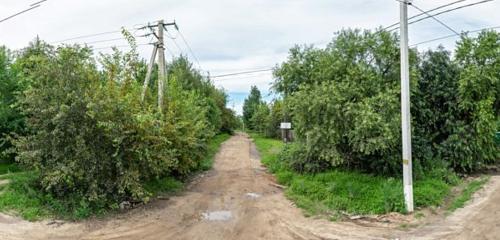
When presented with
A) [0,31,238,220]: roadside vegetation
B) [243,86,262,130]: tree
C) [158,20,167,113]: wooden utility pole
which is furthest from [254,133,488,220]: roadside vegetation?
[243,86,262,130]: tree

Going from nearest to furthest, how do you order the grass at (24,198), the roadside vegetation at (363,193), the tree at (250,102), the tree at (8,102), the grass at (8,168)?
the grass at (24,198)
the roadside vegetation at (363,193)
the tree at (8,102)
the grass at (8,168)
the tree at (250,102)

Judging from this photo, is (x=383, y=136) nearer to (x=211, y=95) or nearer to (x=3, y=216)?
(x=3, y=216)

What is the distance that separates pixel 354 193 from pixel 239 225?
13.5 ft

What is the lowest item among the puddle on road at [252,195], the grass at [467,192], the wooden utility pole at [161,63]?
the puddle on road at [252,195]

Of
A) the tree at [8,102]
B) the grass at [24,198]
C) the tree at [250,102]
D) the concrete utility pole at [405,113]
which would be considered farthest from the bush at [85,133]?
the tree at [250,102]

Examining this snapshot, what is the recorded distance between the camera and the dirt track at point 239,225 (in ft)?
31.2

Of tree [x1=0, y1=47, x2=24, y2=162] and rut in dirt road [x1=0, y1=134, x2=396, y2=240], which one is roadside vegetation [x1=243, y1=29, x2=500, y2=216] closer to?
rut in dirt road [x1=0, y1=134, x2=396, y2=240]

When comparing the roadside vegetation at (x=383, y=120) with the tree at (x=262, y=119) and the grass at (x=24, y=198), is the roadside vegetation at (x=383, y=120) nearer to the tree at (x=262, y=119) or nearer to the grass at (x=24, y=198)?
the grass at (x=24, y=198)

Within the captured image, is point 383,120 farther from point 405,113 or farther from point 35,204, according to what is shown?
point 35,204

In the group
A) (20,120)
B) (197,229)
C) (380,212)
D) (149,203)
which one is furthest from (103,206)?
(380,212)

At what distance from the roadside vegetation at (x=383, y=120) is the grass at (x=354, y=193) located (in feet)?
0.10

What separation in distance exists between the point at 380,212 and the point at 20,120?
12.7m

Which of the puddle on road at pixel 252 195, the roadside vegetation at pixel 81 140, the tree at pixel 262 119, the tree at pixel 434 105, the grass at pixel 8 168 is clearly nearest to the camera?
the roadside vegetation at pixel 81 140

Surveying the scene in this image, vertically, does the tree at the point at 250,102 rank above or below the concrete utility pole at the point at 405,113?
above
